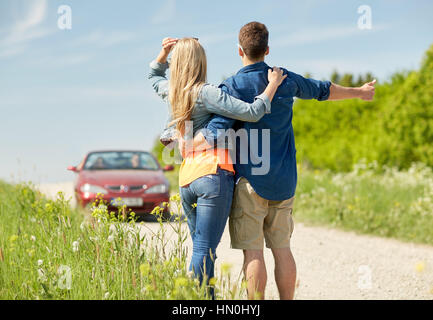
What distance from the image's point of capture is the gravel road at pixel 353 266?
5.32 meters

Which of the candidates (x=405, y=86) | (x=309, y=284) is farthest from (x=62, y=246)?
(x=405, y=86)

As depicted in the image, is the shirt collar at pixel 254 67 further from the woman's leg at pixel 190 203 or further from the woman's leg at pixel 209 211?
the woman's leg at pixel 190 203

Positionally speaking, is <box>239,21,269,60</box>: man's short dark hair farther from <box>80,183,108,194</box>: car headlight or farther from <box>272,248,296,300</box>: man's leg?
<box>80,183,108,194</box>: car headlight

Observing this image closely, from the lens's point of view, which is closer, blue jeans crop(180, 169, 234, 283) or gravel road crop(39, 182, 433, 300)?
blue jeans crop(180, 169, 234, 283)

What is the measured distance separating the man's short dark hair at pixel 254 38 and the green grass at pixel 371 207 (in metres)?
5.92

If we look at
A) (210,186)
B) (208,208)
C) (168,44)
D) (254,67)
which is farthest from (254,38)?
(208,208)

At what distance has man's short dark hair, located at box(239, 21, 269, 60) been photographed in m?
3.26

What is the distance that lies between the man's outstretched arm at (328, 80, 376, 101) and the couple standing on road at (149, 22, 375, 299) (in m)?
0.35

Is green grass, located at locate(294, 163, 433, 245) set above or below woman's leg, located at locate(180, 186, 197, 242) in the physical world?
below

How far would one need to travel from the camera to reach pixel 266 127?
3283 millimetres

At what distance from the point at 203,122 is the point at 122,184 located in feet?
18.7

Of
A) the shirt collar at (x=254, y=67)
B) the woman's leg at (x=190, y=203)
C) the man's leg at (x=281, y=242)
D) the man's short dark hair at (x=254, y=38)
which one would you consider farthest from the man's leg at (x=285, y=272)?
the man's short dark hair at (x=254, y=38)

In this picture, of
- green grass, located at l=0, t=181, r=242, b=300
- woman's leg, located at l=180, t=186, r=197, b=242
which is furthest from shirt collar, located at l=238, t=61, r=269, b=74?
green grass, located at l=0, t=181, r=242, b=300

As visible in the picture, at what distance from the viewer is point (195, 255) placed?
3.25 metres
